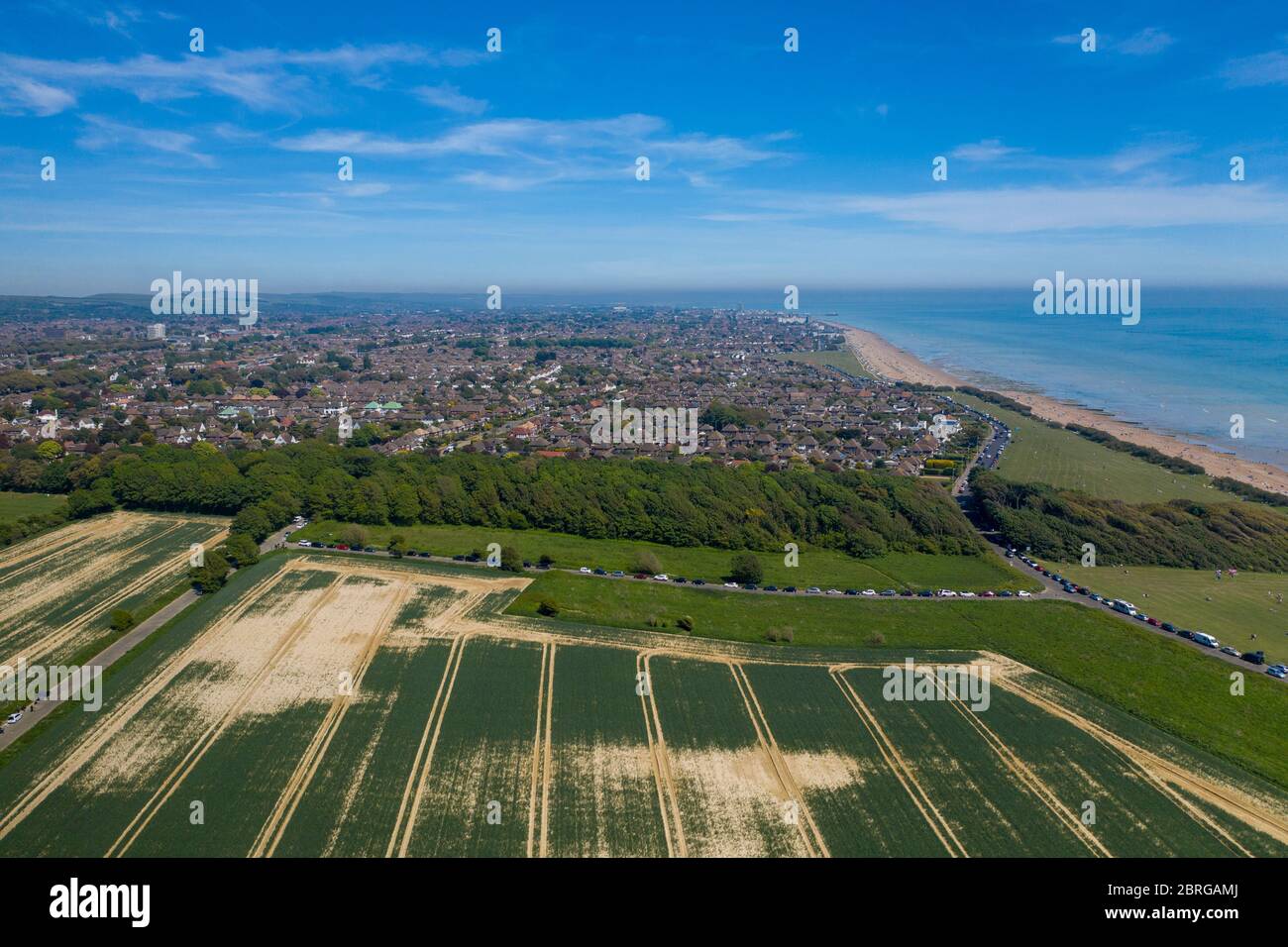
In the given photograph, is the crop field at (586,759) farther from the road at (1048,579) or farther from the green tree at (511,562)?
the road at (1048,579)

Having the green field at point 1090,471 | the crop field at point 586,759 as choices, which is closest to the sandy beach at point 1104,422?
the green field at point 1090,471

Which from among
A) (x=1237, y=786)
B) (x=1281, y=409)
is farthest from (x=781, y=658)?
(x=1281, y=409)

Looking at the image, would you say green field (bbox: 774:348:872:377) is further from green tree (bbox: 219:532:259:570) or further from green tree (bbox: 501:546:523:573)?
green tree (bbox: 219:532:259:570)

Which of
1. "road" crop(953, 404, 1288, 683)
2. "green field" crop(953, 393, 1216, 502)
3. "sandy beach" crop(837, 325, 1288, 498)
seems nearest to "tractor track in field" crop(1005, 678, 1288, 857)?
"road" crop(953, 404, 1288, 683)

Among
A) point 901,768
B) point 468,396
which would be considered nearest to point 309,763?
point 901,768

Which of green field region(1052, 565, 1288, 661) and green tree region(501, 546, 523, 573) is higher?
green tree region(501, 546, 523, 573)

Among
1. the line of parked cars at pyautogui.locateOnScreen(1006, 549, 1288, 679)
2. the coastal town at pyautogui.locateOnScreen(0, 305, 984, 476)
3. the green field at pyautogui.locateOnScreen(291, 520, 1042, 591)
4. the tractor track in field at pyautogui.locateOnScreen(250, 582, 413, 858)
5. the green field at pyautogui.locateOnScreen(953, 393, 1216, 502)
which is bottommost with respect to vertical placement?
the tractor track in field at pyautogui.locateOnScreen(250, 582, 413, 858)
